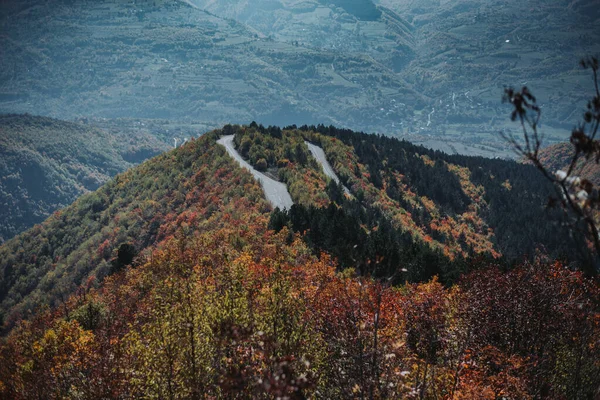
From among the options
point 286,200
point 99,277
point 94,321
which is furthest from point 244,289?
point 99,277

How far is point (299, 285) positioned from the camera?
29.4 m

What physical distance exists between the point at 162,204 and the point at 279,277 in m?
104

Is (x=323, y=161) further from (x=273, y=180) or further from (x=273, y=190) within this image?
(x=273, y=190)

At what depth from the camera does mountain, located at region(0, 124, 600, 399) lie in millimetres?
17578

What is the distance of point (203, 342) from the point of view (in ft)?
64.8

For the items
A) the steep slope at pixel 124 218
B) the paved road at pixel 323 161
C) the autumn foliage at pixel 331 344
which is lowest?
the steep slope at pixel 124 218

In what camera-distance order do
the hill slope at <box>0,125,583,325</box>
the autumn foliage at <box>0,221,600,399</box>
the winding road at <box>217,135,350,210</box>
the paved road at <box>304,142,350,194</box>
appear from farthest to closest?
the paved road at <box>304,142,350,194</box> → the winding road at <box>217,135,350,210</box> → the hill slope at <box>0,125,583,325</box> → the autumn foliage at <box>0,221,600,399</box>

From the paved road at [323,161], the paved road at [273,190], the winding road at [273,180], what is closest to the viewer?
the paved road at [273,190]

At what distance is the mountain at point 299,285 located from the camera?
17.6m

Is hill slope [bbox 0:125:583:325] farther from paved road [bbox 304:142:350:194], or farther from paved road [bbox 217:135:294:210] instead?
paved road [bbox 217:135:294:210]

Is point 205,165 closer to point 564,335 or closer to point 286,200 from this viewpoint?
point 286,200

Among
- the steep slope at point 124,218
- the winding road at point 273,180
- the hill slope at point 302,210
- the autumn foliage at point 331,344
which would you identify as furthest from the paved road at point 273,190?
the autumn foliage at point 331,344

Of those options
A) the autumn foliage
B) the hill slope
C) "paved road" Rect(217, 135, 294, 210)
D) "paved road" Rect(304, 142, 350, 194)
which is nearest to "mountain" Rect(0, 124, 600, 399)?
the autumn foliage

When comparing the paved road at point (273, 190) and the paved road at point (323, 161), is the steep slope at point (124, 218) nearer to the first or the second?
the paved road at point (273, 190)
